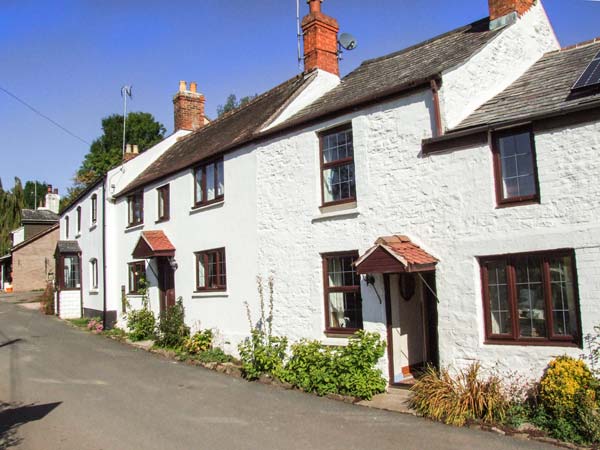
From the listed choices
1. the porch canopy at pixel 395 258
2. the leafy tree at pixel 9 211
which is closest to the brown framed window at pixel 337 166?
the porch canopy at pixel 395 258

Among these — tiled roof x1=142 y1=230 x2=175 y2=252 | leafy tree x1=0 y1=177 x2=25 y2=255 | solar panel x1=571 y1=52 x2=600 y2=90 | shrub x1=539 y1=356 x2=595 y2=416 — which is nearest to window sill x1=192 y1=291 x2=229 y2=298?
tiled roof x1=142 y1=230 x2=175 y2=252

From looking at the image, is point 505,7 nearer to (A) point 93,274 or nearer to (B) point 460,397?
(B) point 460,397

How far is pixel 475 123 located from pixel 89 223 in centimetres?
1990

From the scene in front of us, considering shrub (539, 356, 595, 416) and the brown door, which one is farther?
the brown door

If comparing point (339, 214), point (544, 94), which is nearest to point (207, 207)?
point (339, 214)

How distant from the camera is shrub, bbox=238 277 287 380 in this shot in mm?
11750

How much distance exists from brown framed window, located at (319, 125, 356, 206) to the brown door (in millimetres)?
7746

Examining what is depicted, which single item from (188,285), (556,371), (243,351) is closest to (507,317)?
(556,371)

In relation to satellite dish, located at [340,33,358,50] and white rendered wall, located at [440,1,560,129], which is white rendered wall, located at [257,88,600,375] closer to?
white rendered wall, located at [440,1,560,129]

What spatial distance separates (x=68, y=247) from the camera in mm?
26391

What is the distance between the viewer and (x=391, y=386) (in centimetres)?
1017

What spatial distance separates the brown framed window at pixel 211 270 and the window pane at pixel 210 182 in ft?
5.41

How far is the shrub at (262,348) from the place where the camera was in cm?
1175

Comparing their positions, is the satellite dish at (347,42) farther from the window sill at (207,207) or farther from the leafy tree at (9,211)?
the leafy tree at (9,211)
